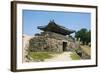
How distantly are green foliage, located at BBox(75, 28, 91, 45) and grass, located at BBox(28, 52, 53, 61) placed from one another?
1.14 feet

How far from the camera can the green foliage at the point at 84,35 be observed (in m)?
2.23

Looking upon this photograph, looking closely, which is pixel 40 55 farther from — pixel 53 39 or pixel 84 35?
pixel 84 35

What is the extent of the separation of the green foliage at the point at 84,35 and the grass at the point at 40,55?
0.35 metres

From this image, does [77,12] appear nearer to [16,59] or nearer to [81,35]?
[81,35]

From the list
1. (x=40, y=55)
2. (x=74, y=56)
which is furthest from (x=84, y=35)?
(x=40, y=55)

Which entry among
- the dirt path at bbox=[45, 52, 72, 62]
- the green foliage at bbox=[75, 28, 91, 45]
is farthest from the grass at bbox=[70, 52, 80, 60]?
the green foliage at bbox=[75, 28, 91, 45]

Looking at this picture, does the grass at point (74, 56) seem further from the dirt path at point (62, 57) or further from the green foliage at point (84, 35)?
the green foliage at point (84, 35)

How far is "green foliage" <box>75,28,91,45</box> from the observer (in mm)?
2227

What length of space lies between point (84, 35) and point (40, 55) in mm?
507

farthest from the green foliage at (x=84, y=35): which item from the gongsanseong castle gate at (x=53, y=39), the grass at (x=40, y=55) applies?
the grass at (x=40, y=55)

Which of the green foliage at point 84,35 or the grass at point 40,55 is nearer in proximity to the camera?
the grass at point 40,55

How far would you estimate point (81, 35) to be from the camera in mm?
2244

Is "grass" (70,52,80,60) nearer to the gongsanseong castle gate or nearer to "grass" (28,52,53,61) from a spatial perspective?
the gongsanseong castle gate

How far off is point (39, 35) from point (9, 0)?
41cm
